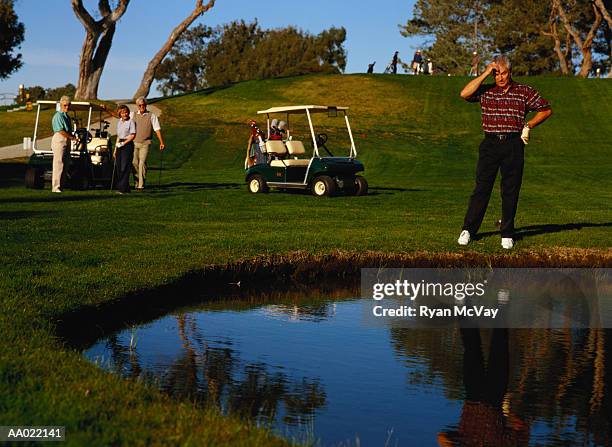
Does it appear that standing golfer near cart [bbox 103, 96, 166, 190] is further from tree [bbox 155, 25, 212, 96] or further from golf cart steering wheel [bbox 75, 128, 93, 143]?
tree [bbox 155, 25, 212, 96]

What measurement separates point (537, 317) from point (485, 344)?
1284 millimetres

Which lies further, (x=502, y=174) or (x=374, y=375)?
(x=502, y=174)

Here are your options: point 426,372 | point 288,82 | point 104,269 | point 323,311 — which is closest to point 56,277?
point 104,269

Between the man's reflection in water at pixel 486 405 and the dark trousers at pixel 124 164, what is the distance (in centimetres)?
1291

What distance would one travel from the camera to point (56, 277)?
28.8 ft

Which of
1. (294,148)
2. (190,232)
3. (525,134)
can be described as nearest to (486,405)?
(525,134)

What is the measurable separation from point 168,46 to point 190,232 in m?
45.4

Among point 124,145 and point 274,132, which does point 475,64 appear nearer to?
point 274,132

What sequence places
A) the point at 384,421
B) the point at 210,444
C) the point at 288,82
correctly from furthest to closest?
1. the point at 288,82
2. the point at 384,421
3. the point at 210,444

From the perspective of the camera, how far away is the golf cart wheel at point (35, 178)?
21125 mm

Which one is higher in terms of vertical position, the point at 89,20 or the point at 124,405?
the point at 89,20

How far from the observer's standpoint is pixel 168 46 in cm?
5684

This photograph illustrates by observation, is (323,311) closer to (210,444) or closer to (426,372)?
(426,372)

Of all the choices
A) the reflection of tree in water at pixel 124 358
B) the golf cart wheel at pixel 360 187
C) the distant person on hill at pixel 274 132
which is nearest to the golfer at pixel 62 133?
the distant person on hill at pixel 274 132
